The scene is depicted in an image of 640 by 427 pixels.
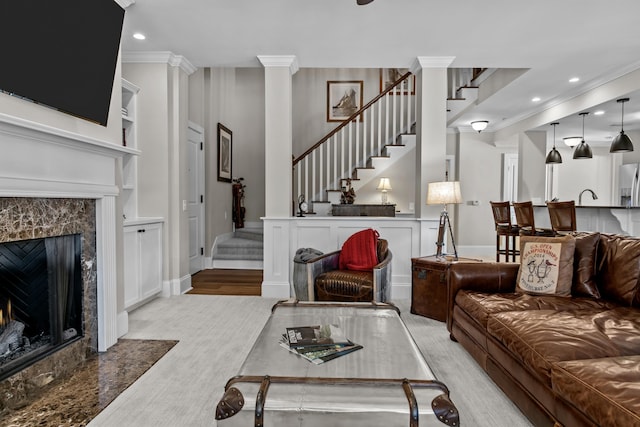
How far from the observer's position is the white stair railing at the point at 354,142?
6.30m

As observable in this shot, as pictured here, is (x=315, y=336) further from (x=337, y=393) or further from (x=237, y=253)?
(x=237, y=253)

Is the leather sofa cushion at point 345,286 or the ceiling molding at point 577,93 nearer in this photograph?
the leather sofa cushion at point 345,286

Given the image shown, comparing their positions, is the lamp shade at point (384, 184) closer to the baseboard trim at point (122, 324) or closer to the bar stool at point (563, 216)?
the bar stool at point (563, 216)

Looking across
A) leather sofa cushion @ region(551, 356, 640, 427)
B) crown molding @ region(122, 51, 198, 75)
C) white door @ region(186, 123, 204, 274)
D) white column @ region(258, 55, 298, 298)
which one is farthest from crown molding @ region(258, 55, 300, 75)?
leather sofa cushion @ region(551, 356, 640, 427)

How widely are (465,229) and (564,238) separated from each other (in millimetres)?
5157

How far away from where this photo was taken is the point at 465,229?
7.61 metres

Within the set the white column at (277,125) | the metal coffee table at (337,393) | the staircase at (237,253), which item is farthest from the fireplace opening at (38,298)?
the staircase at (237,253)

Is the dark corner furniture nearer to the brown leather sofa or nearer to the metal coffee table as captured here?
the brown leather sofa

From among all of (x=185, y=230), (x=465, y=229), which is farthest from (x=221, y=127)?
(x=465, y=229)

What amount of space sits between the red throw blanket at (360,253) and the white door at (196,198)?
9.13ft

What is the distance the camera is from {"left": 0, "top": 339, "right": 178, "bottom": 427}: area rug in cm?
190

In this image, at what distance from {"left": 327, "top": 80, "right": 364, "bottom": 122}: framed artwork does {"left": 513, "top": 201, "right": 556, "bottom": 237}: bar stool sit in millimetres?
3710

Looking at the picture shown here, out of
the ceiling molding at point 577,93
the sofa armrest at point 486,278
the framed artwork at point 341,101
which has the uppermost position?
the framed artwork at point 341,101

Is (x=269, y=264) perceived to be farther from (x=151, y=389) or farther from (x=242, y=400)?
(x=242, y=400)
